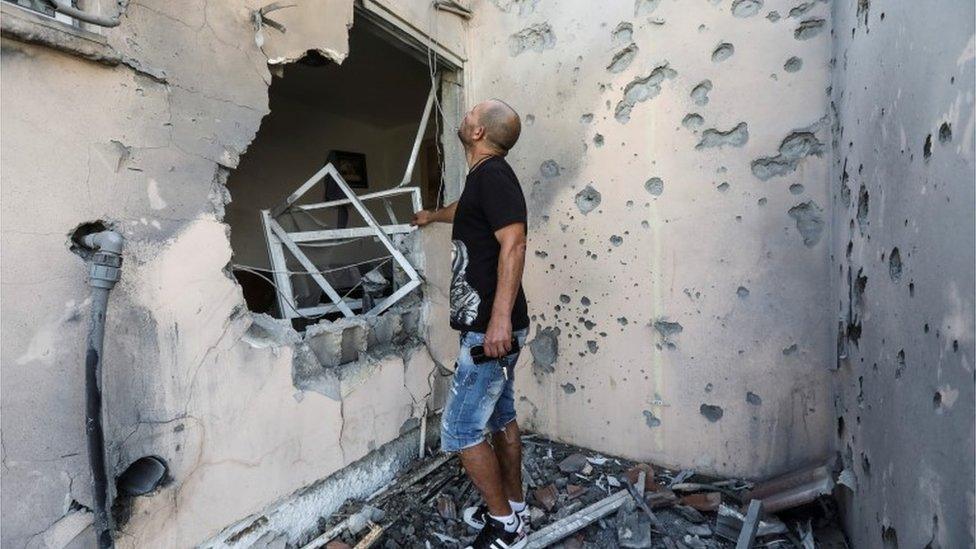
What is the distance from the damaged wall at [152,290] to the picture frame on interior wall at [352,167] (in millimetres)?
3602

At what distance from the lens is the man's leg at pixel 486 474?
1961 millimetres

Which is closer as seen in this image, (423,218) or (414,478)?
(414,478)

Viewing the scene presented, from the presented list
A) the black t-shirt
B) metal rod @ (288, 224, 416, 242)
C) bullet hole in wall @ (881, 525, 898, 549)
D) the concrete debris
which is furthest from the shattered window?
bullet hole in wall @ (881, 525, 898, 549)

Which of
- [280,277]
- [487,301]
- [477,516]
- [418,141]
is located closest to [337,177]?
[418,141]

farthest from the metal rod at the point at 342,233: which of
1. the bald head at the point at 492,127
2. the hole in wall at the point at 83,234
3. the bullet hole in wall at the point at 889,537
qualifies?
the bullet hole in wall at the point at 889,537

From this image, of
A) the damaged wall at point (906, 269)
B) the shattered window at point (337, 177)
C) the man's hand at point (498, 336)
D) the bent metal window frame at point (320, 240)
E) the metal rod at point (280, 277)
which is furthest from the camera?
the shattered window at point (337, 177)

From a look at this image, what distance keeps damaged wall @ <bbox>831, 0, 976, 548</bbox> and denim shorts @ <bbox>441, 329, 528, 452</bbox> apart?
1.29 metres

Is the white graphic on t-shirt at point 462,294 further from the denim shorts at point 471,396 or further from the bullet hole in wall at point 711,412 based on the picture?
the bullet hole in wall at point 711,412

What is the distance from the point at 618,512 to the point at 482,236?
148 centimetres

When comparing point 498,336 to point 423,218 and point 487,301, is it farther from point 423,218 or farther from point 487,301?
point 423,218

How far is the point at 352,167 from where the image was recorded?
5.84 meters

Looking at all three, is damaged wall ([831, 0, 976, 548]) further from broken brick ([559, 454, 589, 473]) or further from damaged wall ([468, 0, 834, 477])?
broken brick ([559, 454, 589, 473])

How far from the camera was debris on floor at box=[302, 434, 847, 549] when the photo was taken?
6.97 ft

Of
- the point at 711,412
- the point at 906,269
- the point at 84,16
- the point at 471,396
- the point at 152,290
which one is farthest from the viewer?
the point at 711,412
